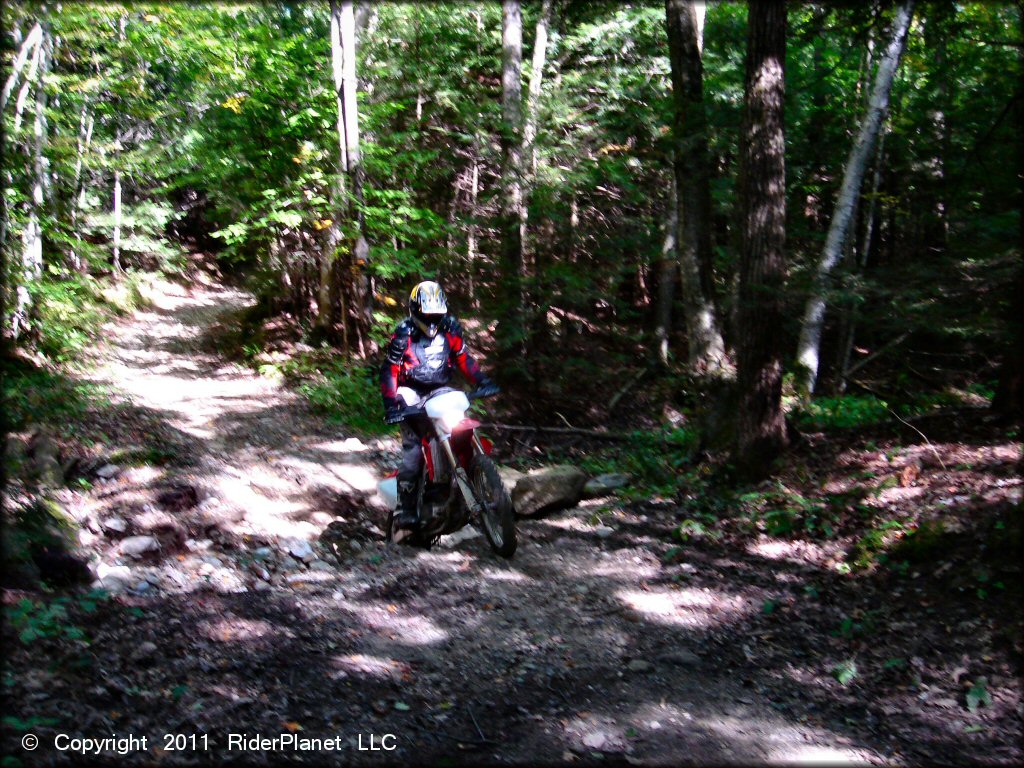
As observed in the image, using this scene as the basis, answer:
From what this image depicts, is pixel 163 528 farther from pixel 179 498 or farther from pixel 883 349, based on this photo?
pixel 883 349

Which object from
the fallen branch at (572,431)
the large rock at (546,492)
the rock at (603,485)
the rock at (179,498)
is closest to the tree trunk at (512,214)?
the fallen branch at (572,431)

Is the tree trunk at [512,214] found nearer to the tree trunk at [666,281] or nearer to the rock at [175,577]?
the tree trunk at [666,281]

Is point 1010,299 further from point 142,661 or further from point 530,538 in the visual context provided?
point 142,661

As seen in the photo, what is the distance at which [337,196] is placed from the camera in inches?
483

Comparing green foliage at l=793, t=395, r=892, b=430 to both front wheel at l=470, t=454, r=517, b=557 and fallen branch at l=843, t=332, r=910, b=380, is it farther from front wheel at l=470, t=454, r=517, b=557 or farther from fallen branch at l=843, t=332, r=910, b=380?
front wheel at l=470, t=454, r=517, b=557

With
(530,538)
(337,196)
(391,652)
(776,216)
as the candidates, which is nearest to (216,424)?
(337,196)

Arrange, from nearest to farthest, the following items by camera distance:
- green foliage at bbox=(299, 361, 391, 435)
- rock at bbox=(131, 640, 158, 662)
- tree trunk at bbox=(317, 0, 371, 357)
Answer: rock at bbox=(131, 640, 158, 662), green foliage at bbox=(299, 361, 391, 435), tree trunk at bbox=(317, 0, 371, 357)

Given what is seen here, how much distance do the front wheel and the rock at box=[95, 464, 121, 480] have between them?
3.63 m

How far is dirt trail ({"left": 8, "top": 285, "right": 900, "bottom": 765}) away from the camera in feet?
10.9

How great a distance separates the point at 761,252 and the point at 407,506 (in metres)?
4.72

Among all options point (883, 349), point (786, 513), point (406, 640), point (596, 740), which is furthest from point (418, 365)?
point (883, 349)

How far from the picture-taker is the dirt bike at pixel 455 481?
19.6 feet

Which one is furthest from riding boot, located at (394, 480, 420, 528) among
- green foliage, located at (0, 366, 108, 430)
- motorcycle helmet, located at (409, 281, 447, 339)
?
green foliage, located at (0, 366, 108, 430)

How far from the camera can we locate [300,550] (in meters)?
6.33
